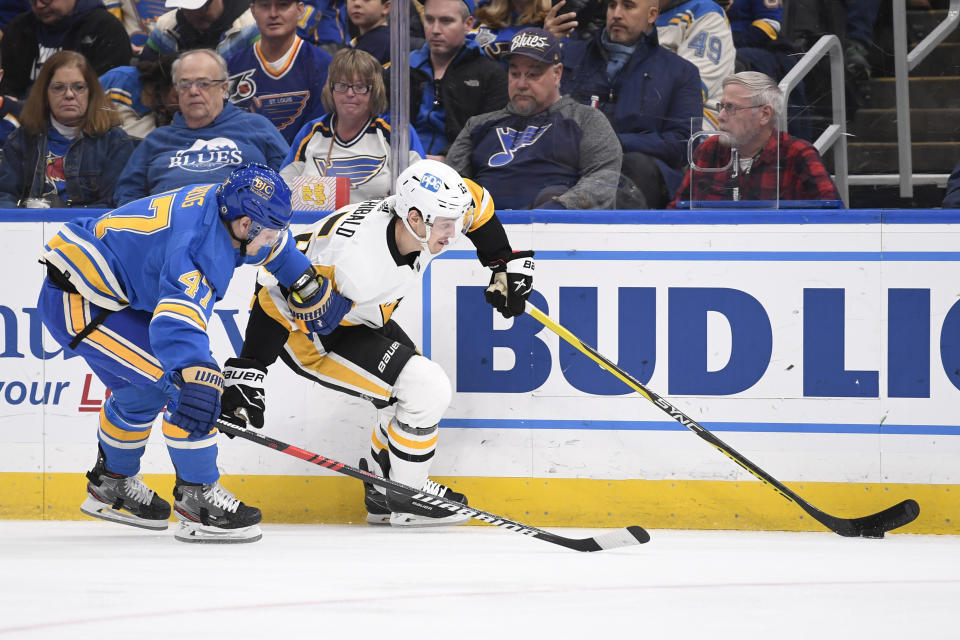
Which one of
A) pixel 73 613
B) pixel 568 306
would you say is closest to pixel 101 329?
pixel 73 613

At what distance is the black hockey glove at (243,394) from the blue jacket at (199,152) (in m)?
1.00

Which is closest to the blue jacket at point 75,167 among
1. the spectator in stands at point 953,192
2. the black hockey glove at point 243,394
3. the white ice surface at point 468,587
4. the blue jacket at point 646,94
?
the black hockey glove at point 243,394

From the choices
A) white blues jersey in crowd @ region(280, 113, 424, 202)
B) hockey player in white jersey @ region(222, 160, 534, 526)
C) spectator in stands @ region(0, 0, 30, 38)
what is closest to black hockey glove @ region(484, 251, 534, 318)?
hockey player in white jersey @ region(222, 160, 534, 526)

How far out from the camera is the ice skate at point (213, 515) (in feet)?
10.9

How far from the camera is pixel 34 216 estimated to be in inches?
154

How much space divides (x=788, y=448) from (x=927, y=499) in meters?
0.48

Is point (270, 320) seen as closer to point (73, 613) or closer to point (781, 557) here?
point (73, 613)

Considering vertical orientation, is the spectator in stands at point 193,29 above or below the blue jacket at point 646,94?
above

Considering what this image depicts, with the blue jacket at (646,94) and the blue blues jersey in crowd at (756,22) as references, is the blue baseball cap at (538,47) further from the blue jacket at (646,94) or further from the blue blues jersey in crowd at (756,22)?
the blue blues jersey in crowd at (756,22)

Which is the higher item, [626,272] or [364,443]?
[626,272]

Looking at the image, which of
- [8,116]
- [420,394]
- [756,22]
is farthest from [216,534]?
[756,22]

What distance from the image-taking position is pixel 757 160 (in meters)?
3.84

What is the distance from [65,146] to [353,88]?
43.1 inches

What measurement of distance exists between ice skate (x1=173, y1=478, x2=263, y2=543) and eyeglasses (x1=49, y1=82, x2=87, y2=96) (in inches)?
66.2
